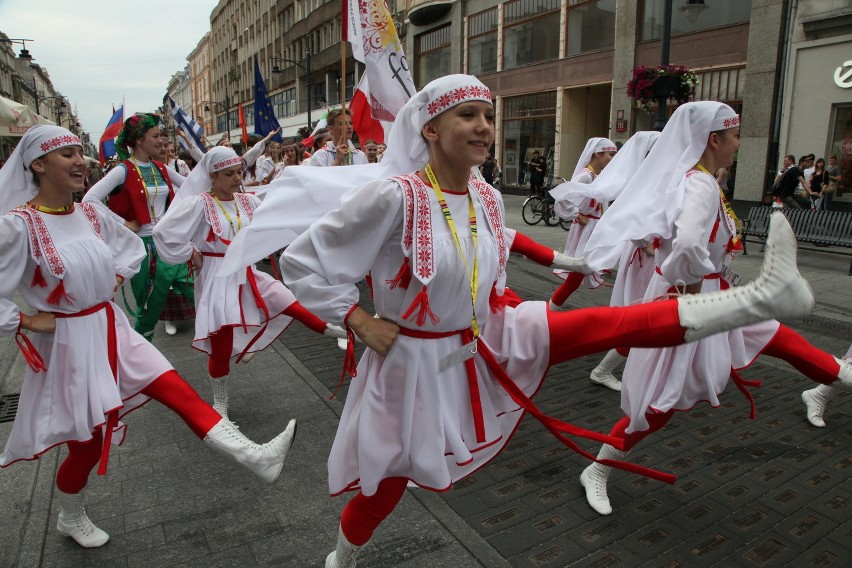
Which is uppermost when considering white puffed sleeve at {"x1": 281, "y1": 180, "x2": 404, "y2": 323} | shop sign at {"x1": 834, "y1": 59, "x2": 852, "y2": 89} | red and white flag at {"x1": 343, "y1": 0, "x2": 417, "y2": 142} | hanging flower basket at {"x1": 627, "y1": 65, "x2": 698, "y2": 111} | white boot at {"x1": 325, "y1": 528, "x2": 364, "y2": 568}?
shop sign at {"x1": 834, "y1": 59, "x2": 852, "y2": 89}

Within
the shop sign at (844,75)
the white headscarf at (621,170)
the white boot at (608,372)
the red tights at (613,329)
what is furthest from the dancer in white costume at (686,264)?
the shop sign at (844,75)

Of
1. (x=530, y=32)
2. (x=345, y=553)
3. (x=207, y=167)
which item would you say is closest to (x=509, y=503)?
(x=345, y=553)

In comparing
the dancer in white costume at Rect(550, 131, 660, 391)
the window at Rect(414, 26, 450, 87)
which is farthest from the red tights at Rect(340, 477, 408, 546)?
the window at Rect(414, 26, 450, 87)

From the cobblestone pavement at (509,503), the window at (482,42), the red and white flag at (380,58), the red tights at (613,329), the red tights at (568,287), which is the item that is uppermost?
the window at (482,42)

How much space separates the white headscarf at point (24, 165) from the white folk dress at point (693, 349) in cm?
296

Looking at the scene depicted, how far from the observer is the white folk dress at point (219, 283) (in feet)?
14.0

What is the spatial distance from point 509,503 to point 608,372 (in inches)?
82.2

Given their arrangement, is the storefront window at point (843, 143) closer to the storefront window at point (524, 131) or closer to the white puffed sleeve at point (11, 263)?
the storefront window at point (524, 131)

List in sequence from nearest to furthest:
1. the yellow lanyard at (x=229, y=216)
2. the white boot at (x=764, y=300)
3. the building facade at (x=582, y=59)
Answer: the white boot at (x=764, y=300), the yellow lanyard at (x=229, y=216), the building facade at (x=582, y=59)

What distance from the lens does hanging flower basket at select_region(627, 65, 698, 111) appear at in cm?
1059

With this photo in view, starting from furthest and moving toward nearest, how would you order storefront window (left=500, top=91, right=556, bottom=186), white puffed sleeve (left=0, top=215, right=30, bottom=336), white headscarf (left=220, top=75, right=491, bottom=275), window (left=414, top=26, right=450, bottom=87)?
window (left=414, top=26, right=450, bottom=87)
storefront window (left=500, top=91, right=556, bottom=186)
white puffed sleeve (left=0, top=215, right=30, bottom=336)
white headscarf (left=220, top=75, right=491, bottom=275)

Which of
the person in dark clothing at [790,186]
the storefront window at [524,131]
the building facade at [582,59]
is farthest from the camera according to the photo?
the storefront window at [524,131]

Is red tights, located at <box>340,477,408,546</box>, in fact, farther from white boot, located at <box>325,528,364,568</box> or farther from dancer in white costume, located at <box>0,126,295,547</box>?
dancer in white costume, located at <box>0,126,295,547</box>

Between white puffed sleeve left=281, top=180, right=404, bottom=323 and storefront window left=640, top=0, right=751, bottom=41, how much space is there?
48.4ft
